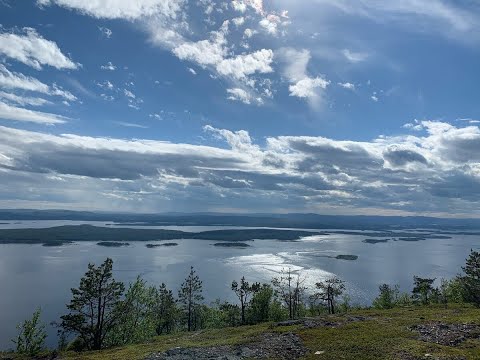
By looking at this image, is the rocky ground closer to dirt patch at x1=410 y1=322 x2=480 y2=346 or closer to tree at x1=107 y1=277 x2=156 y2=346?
dirt patch at x1=410 y1=322 x2=480 y2=346

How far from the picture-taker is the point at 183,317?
114 m

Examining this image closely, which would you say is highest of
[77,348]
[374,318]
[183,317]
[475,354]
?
[475,354]

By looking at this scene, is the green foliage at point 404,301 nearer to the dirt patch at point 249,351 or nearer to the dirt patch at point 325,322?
the dirt patch at point 325,322

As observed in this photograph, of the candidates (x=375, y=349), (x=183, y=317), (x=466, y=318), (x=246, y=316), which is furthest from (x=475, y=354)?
(x=183, y=317)

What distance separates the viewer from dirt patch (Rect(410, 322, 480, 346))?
34.2 m

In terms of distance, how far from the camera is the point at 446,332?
37.0 m

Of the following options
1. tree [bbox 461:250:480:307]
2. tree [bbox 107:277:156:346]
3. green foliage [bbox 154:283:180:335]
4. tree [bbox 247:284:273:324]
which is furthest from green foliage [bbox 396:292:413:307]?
tree [bbox 107:277:156:346]

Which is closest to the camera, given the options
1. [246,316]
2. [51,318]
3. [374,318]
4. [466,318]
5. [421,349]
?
[421,349]

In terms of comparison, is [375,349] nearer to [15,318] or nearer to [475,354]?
[475,354]

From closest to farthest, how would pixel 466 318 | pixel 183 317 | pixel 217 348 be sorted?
pixel 217 348 → pixel 466 318 → pixel 183 317

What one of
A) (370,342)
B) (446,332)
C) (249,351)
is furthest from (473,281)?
(249,351)

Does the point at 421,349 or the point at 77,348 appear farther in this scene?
the point at 77,348

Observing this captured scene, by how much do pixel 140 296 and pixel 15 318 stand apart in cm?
10017

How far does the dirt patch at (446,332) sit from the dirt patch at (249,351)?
12.6 metres
